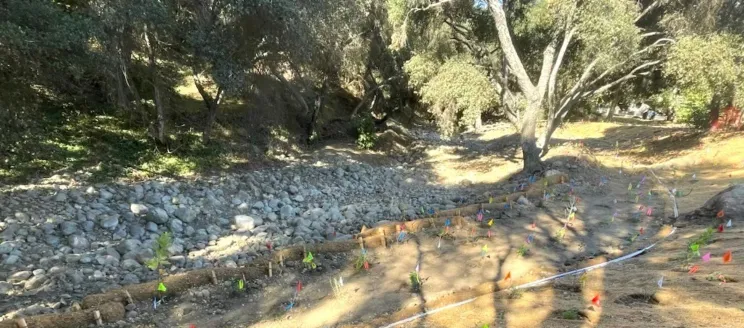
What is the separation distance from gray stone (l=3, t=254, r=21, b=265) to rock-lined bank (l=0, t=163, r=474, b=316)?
0.04 ft

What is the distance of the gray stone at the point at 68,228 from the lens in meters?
6.27

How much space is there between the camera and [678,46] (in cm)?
1103

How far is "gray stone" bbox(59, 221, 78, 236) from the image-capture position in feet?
20.6

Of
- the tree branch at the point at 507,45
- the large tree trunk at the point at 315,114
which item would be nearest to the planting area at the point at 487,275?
the tree branch at the point at 507,45

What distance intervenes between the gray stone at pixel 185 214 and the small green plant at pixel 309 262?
3.17m

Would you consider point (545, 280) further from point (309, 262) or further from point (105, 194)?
point (105, 194)

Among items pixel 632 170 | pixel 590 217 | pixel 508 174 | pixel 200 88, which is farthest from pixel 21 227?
pixel 632 170

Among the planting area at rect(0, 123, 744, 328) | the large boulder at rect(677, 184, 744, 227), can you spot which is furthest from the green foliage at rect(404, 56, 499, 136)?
the large boulder at rect(677, 184, 744, 227)

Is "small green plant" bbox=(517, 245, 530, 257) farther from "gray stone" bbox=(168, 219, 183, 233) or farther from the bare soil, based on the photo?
"gray stone" bbox=(168, 219, 183, 233)

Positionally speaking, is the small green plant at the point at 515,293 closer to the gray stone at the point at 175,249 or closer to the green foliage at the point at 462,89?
the gray stone at the point at 175,249

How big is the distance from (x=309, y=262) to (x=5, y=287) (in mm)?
3413

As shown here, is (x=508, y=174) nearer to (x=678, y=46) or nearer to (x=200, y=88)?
(x=678, y=46)

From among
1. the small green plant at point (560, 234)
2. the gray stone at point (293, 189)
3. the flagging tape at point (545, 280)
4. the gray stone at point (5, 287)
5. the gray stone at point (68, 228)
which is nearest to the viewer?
the flagging tape at point (545, 280)

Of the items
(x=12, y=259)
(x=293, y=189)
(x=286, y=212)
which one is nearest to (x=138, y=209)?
(x=12, y=259)
